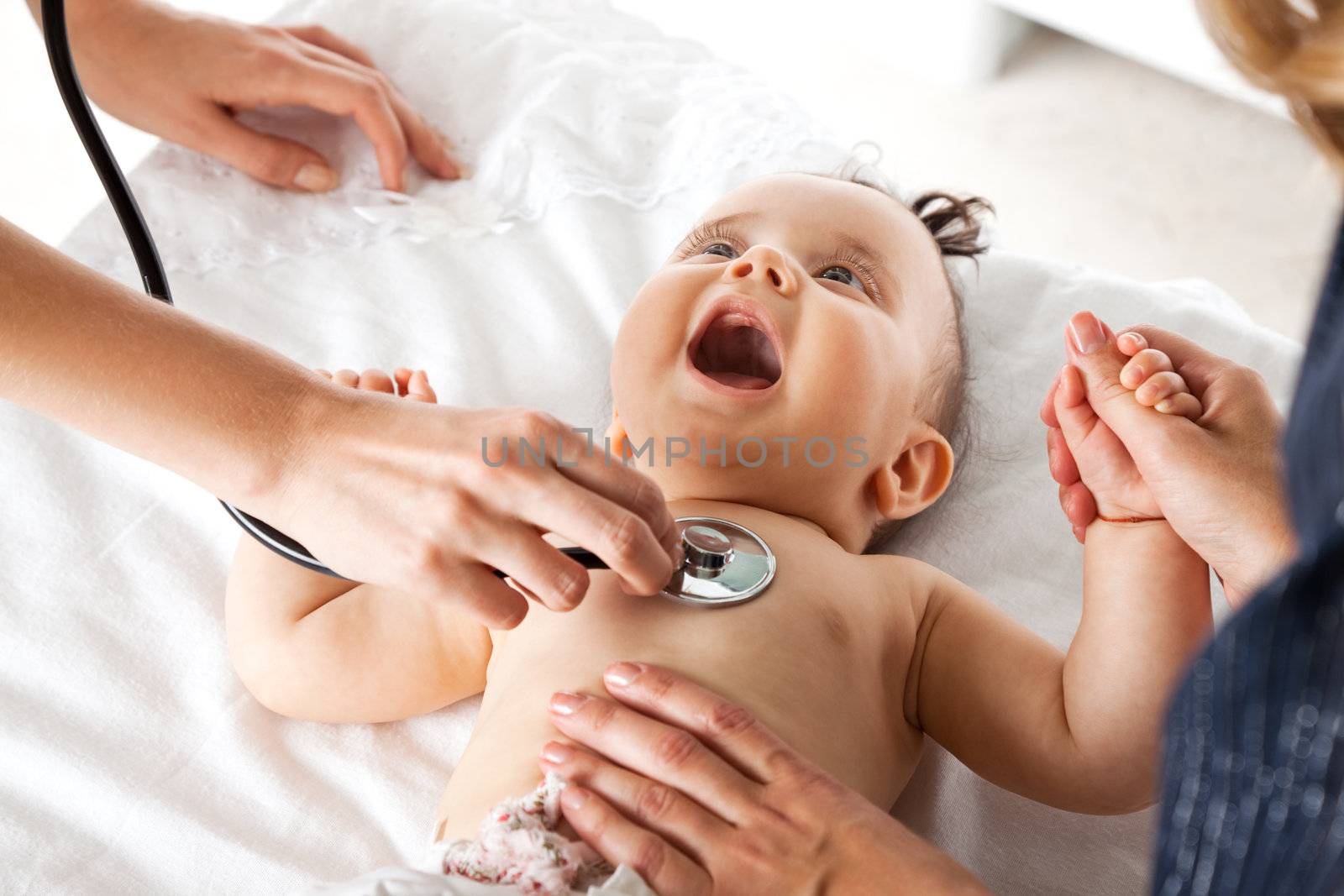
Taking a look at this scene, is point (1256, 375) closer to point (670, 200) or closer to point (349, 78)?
point (670, 200)

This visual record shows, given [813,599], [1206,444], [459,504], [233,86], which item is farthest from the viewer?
[233,86]

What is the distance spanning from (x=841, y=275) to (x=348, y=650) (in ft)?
2.05

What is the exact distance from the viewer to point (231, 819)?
3.82 ft

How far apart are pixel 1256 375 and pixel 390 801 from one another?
0.86 meters

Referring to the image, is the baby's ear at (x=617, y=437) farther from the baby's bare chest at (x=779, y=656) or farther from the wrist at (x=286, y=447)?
the wrist at (x=286, y=447)

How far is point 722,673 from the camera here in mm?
1051

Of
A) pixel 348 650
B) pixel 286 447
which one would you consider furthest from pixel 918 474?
pixel 286 447

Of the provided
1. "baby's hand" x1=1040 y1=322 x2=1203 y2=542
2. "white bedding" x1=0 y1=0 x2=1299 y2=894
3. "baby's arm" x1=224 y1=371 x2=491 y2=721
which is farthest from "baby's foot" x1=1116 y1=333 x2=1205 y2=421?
"baby's arm" x1=224 y1=371 x2=491 y2=721

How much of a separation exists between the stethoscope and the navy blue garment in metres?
0.45

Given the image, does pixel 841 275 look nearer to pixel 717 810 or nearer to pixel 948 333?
pixel 948 333

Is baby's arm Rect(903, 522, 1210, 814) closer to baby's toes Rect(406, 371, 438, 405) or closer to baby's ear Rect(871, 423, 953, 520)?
baby's ear Rect(871, 423, 953, 520)

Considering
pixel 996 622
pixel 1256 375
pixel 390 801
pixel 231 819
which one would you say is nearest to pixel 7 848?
pixel 231 819

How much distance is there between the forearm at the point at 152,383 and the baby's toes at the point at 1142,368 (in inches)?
25.8

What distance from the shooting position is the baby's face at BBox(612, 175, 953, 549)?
122cm
